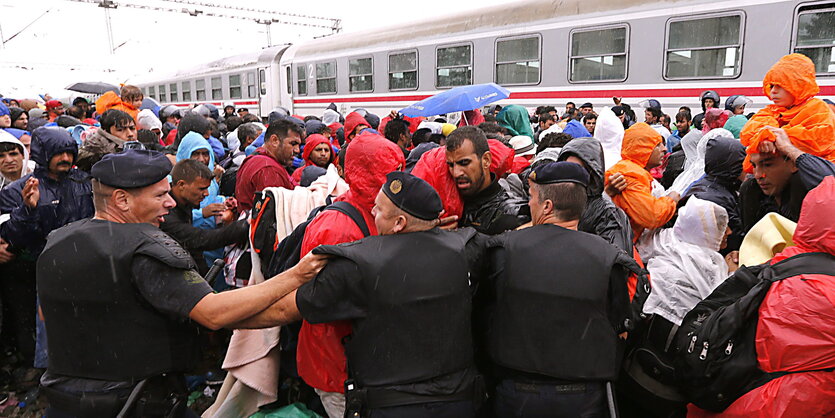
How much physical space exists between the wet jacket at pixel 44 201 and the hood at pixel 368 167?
2.28 metres

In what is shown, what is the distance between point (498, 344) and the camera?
2.16 metres

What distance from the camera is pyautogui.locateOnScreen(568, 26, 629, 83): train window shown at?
9.18 metres

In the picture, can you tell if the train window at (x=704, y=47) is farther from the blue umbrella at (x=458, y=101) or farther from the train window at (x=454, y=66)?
the train window at (x=454, y=66)

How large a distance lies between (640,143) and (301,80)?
14636 mm

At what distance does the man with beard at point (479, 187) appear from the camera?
2893 millimetres

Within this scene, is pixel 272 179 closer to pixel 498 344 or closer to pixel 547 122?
pixel 498 344

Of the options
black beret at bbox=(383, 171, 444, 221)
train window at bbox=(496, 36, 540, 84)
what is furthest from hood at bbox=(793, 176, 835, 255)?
train window at bbox=(496, 36, 540, 84)

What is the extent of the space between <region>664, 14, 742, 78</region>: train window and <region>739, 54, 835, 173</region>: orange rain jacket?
15.4ft

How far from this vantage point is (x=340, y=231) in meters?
2.27

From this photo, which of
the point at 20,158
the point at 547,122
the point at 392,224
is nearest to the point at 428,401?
the point at 392,224

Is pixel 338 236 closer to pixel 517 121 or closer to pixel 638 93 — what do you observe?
pixel 517 121

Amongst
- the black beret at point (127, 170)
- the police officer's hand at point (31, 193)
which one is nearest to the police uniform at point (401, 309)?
the black beret at point (127, 170)

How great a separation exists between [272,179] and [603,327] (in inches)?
105

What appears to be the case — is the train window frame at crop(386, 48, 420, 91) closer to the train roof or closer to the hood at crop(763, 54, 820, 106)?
the train roof
